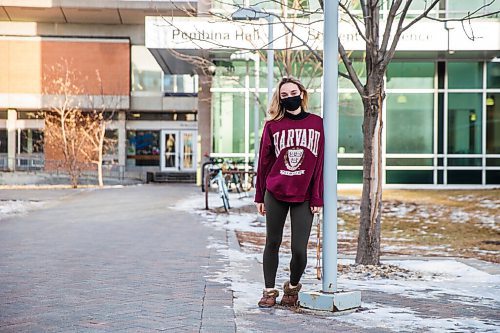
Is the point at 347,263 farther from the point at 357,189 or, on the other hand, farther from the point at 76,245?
the point at 357,189

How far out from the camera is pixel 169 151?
46250 millimetres

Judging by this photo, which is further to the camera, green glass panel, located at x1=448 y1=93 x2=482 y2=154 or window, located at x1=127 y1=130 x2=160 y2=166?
window, located at x1=127 y1=130 x2=160 y2=166

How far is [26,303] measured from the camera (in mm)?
5938

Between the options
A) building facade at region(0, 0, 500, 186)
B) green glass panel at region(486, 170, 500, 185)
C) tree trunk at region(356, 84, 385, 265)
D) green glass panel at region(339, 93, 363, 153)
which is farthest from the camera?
green glass panel at region(486, 170, 500, 185)

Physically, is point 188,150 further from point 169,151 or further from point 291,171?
point 291,171

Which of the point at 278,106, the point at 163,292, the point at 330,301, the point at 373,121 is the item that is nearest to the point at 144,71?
the point at 373,121

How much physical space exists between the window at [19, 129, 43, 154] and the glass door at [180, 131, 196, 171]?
28.9 ft

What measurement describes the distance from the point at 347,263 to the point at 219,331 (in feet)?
13.4

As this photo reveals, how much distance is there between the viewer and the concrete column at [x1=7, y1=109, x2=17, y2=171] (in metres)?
44.9

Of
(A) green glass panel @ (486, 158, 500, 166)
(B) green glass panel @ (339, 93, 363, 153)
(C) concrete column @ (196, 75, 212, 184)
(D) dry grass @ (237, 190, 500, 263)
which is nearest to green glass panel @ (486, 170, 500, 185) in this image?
(A) green glass panel @ (486, 158, 500, 166)

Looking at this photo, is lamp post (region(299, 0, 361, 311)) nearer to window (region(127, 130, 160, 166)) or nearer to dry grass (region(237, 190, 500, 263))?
dry grass (region(237, 190, 500, 263))

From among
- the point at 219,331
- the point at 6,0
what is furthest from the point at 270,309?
the point at 6,0

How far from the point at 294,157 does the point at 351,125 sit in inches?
876

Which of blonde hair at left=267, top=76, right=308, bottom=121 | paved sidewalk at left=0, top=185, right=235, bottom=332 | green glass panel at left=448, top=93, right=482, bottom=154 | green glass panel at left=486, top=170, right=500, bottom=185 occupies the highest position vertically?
green glass panel at left=448, top=93, right=482, bottom=154
